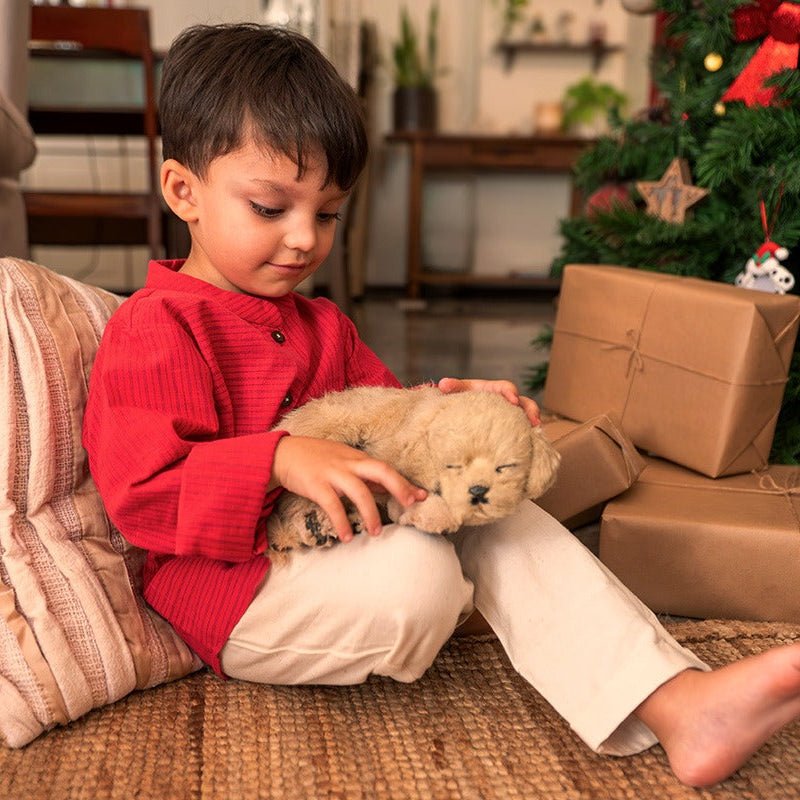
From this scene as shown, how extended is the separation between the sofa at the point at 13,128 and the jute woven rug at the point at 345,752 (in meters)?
0.96

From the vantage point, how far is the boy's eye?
79 cm

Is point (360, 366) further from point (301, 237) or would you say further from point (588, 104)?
point (588, 104)

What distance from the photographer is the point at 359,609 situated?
0.73m

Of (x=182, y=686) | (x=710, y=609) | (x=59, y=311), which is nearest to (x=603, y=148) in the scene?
(x=710, y=609)

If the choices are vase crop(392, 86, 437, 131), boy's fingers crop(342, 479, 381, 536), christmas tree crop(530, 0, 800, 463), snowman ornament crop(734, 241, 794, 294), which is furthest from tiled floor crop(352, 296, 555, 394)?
boy's fingers crop(342, 479, 381, 536)

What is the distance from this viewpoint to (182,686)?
2.68ft

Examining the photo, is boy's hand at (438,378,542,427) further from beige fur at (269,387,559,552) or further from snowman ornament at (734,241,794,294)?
snowman ornament at (734,241,794,294)

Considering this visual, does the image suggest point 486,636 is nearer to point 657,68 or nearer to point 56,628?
point 56,628

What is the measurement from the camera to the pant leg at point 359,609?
2.38 ft

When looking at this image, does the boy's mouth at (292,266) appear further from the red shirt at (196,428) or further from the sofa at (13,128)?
the sofa at (13,128)

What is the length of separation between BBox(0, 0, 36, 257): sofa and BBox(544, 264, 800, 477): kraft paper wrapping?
3.04ft

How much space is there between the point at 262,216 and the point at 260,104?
98mm

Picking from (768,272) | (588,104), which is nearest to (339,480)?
(768,272)

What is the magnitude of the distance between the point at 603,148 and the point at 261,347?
3.18ft
